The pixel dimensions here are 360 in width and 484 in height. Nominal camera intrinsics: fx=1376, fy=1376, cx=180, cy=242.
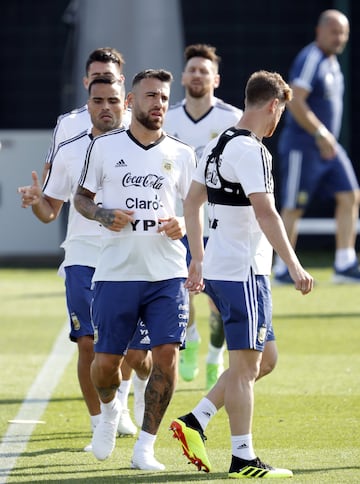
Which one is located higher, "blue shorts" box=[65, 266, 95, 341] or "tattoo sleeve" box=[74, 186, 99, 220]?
"tattoo sleeve" box=[74, 186, 99, 220]

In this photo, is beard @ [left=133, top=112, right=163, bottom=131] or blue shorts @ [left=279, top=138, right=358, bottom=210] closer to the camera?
beard @ [left=133, top=112, right=163, bottom=131]

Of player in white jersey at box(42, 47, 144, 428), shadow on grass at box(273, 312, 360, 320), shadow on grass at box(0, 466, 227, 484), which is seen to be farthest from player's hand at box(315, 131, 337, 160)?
shadow on grass at box(0, 466, 227, 484)

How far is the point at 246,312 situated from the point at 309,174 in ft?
30.8

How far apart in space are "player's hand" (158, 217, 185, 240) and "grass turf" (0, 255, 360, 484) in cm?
126

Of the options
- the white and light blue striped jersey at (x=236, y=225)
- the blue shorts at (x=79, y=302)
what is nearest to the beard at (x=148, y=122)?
the white and light blue striped jersey at (x=236, y=225)

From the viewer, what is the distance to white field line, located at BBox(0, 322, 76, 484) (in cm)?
784

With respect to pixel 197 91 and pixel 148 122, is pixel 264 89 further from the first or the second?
pixel 197 91

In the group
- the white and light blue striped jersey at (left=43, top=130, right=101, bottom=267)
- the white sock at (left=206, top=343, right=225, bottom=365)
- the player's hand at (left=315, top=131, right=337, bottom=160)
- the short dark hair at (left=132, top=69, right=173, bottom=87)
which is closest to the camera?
the short dark hair at (left=132, top=69, right=173, bottom=87)

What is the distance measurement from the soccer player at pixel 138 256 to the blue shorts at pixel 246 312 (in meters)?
0.43

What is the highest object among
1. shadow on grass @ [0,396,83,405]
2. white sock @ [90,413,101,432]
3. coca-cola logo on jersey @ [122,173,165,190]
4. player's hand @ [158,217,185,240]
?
coca-cola logo on jersey @ [122,173,165,190]

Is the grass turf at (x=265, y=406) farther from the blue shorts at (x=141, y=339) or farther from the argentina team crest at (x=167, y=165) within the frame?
the argentina team crest at (x=167, y=165)

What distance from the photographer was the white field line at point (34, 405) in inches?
309

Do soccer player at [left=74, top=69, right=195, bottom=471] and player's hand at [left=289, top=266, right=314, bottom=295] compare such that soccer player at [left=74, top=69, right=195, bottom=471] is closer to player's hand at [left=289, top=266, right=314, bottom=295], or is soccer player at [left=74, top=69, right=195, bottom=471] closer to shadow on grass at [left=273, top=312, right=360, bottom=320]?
player's hand at [left=289, top=266, right=314, bottom=295]

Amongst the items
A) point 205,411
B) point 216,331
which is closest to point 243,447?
point 205,411
